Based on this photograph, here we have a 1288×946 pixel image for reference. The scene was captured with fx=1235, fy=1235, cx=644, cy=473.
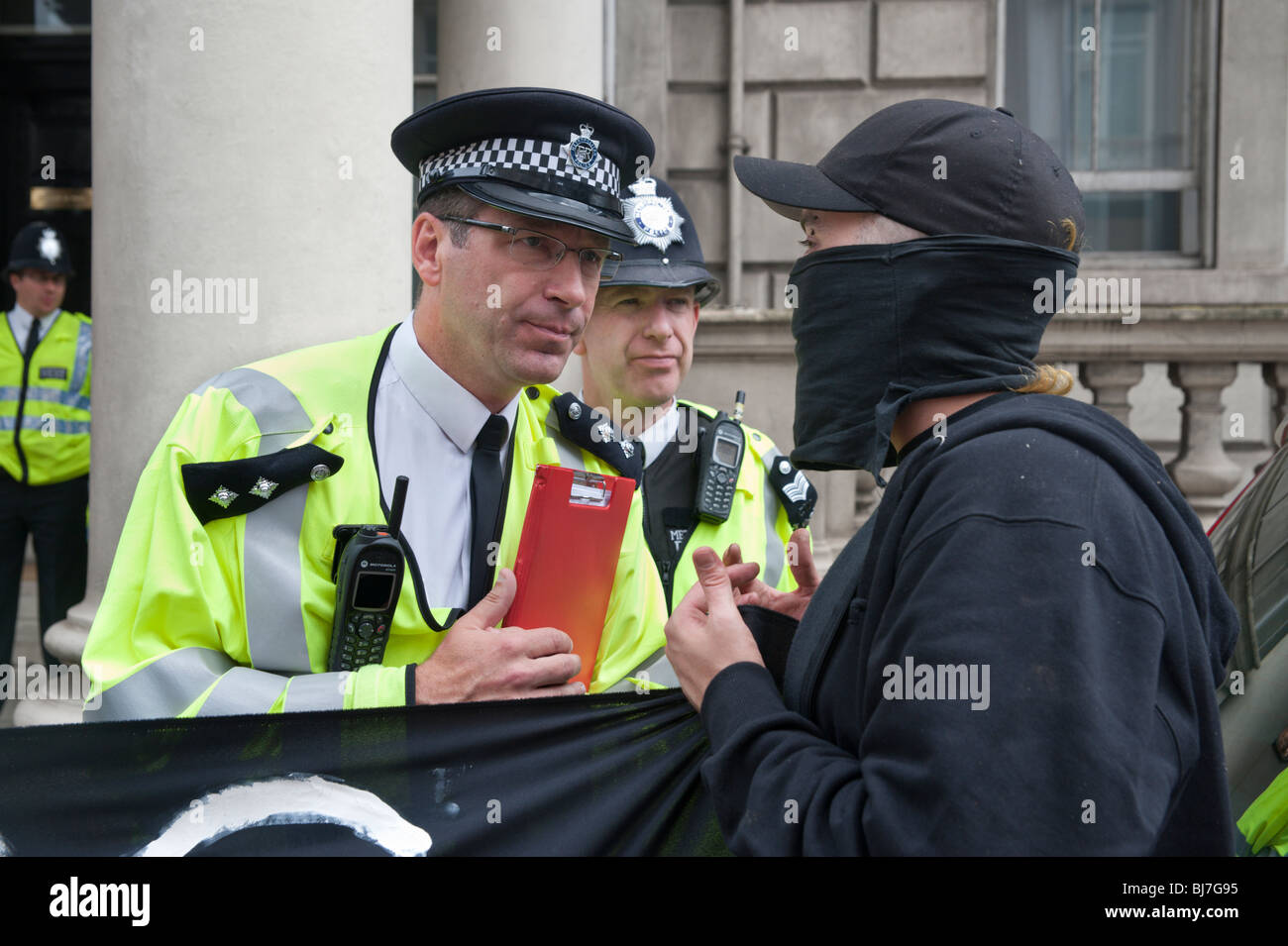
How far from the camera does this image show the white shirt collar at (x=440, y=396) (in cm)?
236

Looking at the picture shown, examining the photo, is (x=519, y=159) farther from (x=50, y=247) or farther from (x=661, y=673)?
(x=50, y=247)

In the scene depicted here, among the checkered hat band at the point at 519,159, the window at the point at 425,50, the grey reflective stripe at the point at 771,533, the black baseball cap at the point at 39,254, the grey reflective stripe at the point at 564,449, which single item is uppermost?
the window at the point at 425,50

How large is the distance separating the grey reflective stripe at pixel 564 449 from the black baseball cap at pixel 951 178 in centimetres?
90

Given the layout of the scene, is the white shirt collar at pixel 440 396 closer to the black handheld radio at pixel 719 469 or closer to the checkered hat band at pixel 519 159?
the checkered hat band at pixel 519 159

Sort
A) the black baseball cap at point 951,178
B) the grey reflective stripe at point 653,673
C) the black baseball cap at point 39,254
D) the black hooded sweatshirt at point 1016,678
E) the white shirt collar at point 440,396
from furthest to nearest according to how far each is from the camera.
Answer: the black baseball cap at point 39,254
the grey reflective stripe at point 653,673
the white shirt collar at point 440,396
the black baseball cap at point 951,178
the black hooded sweatshirt at point 1016,678

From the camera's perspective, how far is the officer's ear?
→ 7.80ft

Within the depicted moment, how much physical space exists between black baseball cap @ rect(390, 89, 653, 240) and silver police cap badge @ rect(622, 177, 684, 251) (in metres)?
1.31

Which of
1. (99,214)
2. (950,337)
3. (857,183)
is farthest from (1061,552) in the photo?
(99,214)

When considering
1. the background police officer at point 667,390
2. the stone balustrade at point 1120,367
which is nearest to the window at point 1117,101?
the stone balustrade at point 1120,367

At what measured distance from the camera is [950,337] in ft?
5.73

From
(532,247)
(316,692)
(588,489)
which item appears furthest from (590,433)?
(316,692)

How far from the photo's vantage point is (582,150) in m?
2.35
